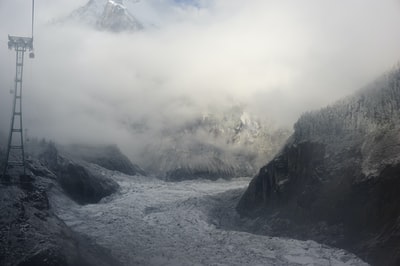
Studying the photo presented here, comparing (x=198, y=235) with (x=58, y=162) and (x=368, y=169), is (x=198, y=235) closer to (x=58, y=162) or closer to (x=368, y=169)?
(x=368, y=169)

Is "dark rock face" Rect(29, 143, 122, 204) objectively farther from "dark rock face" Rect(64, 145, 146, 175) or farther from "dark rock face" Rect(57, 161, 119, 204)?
"dark rock face" Rect(64, 145, 146, 175)

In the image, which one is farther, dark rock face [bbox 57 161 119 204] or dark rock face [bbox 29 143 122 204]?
dark rock face [bbox 57 161 119 204]

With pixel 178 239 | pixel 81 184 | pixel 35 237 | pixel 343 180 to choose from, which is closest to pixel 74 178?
pixel 81 184

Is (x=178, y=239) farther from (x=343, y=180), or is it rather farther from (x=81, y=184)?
(x=81, y=184)

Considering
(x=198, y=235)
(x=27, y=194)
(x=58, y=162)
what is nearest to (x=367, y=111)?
(x=198, y=235)

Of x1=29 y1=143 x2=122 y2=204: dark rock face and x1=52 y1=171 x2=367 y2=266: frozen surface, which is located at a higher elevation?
x1=29 y1=143 x2=122 y2=204: dark rock face

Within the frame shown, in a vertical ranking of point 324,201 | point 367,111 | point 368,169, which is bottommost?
point 324,201

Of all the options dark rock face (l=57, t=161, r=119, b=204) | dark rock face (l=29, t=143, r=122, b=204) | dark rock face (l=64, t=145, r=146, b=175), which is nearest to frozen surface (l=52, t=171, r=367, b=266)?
dark rock face (l=29, t=143, r=122, b=204)
